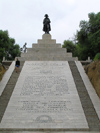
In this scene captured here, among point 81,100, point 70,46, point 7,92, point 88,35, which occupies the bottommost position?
point 81,100

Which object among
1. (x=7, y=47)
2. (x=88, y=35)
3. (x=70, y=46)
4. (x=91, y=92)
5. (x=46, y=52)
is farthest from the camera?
(x=70, y=46)

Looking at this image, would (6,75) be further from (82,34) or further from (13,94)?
(82,34)

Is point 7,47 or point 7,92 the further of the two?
point 7,47

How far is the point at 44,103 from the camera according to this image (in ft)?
30.4

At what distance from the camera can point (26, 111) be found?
8.48 metres

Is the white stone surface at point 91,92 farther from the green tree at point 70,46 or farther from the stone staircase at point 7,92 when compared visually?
the green tree at point 70,46

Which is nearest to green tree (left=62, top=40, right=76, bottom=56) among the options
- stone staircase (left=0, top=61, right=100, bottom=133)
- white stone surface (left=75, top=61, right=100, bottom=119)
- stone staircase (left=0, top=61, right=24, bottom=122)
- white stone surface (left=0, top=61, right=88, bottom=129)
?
white stone surface (left=75, top=61, right=100, bottom=119)

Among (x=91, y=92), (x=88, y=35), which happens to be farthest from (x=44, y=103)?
(x=88, y=35)

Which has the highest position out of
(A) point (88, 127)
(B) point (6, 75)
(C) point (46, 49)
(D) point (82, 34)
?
(D) point (82, 34)

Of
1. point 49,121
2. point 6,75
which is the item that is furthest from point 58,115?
point 6,75

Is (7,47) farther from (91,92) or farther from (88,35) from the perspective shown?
(91,92)

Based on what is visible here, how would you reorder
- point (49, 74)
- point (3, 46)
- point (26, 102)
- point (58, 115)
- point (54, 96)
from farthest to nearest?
1. point (3, 46)
2. point (49, 74)
3. point (54, 96)
4. point (26, 102)
5. point (58, 115)

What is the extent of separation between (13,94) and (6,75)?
352cm

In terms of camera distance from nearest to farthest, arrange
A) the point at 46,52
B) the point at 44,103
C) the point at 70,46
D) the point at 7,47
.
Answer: the point at 44,103 < the point at 46,52 < the point at 7,47 < the point at 70,46
